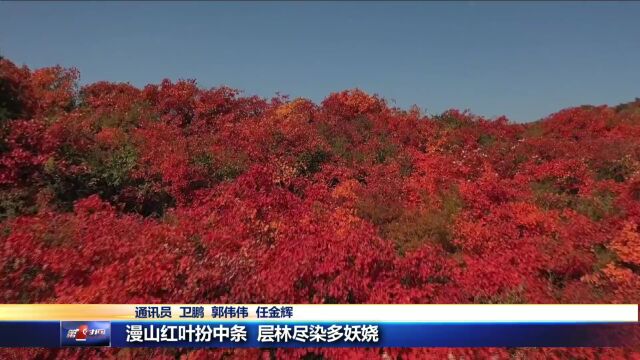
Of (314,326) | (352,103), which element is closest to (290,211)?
(314,326)

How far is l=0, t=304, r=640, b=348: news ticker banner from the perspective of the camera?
257 inches

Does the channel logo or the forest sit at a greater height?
the forest

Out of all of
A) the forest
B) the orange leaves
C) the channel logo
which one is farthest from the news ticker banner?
the orange leaves

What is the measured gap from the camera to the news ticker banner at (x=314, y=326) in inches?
257

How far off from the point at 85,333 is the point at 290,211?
31.6ft

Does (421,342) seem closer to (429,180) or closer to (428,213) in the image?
(428,213)

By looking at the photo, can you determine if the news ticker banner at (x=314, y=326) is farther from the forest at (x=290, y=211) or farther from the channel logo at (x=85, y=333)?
the forest at (x=290, y=211)

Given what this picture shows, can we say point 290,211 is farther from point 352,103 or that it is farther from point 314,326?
point 352,103

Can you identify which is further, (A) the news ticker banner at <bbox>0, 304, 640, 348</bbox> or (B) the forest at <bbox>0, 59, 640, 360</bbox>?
(B) the forest at <bbox>0, 59, 640, 360</bbox>

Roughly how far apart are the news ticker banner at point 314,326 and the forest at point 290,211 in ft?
1.80

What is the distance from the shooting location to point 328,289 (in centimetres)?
933

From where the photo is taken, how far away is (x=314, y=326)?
6602 millimetres

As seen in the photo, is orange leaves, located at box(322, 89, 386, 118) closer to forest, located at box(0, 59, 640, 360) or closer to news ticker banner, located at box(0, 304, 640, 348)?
forest, located at box(0, 59, 640, 360)

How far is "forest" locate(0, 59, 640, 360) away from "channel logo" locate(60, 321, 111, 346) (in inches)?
16.6
